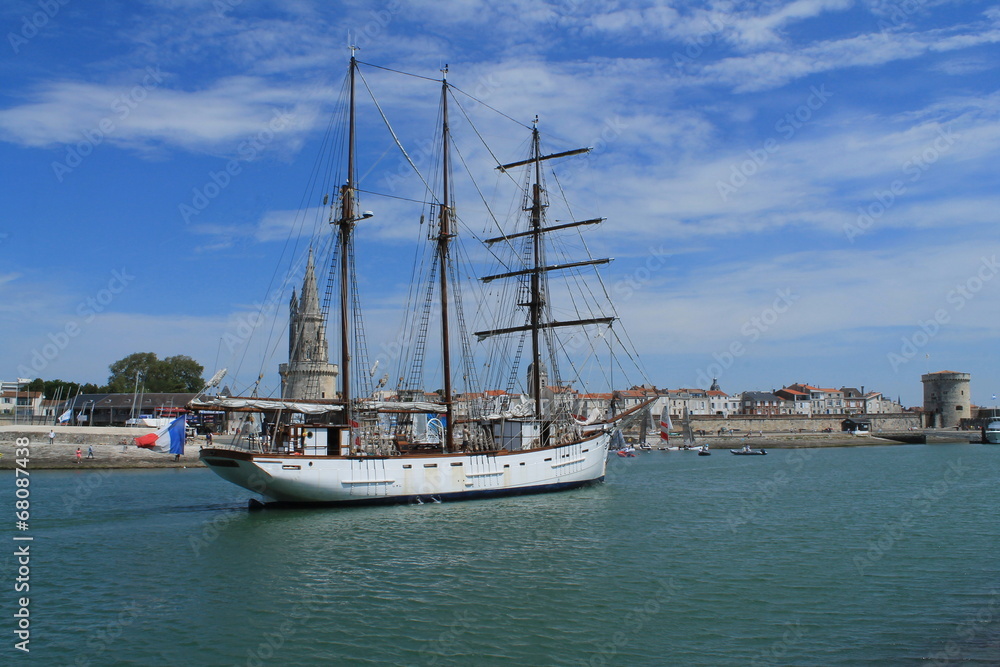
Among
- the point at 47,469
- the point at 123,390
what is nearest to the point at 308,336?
the point at 123,390

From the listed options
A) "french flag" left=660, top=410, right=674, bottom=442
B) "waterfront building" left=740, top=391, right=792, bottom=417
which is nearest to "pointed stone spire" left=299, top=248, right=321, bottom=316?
"french flag" left=660, top=410, right=674, bottom=442

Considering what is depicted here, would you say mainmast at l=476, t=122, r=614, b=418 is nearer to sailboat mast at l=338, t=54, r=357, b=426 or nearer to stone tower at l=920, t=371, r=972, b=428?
sailboat mast at l=338, t=54, r=357, b=426

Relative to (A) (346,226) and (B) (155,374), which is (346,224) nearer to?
(A) (346,226)

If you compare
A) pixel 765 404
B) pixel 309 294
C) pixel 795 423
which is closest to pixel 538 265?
pixel 309 294

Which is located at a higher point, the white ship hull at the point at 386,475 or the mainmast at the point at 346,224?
the mainmast at the point at 346,224

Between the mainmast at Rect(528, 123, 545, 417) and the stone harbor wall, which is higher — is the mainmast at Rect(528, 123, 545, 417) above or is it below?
above

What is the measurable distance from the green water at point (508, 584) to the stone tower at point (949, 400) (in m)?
113

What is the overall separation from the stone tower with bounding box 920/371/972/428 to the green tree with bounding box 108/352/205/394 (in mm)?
126500

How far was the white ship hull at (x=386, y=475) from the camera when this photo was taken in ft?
91.6

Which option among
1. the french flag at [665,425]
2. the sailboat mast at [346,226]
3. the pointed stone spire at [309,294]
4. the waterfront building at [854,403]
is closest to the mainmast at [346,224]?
the sailboat mast at [346,226]

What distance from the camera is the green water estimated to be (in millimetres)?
12805

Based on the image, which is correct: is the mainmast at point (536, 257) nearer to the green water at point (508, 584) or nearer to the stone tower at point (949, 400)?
the green water at point (508, 584)

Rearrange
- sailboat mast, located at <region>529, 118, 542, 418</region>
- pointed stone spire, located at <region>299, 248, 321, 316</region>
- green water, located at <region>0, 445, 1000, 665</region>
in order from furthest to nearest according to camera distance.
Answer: pointed stone spire, located at <region>299, 248, 321, 316</region> → sailboat mast, located at <region>529, 118, 542, 418</region> → green water, located at <region>0, 445, 1000, 665</region>

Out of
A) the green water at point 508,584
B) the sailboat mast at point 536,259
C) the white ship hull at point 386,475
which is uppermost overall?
the sailboat mast at point 536,259
